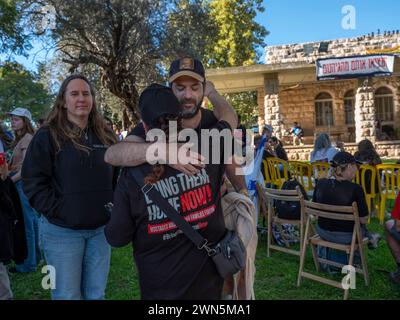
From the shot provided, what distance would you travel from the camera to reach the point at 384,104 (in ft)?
63.2

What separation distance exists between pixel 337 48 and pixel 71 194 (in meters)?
20.2

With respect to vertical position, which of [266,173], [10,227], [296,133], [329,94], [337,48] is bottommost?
[10,227]

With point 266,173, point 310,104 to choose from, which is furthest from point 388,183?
point 310,104

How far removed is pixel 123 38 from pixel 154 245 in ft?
37.9

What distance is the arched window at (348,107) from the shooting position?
19.5m

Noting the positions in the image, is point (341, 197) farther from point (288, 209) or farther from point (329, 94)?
point (329, 94)

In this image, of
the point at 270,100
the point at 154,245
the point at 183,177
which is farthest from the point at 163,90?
the point at 270,100

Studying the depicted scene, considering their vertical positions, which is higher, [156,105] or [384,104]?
[384,104]

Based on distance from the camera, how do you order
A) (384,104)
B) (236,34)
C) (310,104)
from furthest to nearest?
1. (236,34)
2. (310,104)
3. (384,104)

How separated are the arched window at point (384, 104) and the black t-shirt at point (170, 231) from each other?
1972 cm

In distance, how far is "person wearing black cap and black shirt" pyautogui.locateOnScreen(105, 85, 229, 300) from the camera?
65.1 inches

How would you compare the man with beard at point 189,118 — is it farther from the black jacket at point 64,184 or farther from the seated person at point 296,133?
the seated person at point 296,133

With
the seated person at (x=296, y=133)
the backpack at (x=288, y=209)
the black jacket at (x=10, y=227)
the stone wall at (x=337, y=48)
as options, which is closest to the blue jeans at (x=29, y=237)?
the black jacket at (x=10, y=227)

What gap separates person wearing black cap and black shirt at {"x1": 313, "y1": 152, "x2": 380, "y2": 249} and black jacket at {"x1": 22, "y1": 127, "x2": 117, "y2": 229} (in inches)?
98.1
